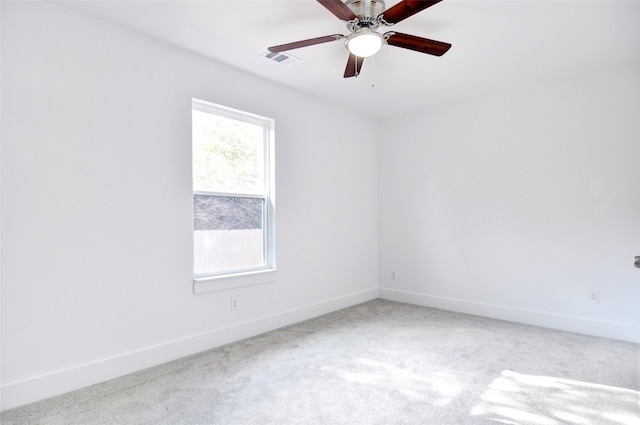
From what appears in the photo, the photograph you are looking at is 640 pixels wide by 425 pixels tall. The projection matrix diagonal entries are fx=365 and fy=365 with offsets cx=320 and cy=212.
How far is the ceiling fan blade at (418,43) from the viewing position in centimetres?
227

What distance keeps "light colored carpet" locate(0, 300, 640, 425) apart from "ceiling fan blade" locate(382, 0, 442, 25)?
2237 millimetres

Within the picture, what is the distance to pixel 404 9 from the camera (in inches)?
78.0

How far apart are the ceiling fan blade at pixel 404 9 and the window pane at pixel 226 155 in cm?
182

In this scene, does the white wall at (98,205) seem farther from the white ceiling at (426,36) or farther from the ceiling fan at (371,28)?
the ceiling fan at (371,28)

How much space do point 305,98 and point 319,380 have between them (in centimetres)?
287

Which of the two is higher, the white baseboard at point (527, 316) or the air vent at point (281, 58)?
the air vent at point (281, 58)

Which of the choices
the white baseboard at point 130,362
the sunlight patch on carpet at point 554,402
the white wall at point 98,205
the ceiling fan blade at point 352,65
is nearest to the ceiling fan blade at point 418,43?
the ceiling fan blade at point 352,65

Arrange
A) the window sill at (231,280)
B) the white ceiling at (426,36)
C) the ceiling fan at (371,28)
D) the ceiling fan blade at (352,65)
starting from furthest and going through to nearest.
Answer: the window sill at (231,280) → the ceiling fan blade at (352,65) → the white ceiling at (426,36) → the ceiling fan at (371,28)

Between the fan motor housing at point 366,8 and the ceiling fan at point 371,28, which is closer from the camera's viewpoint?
the ceiling fan at point 371,28

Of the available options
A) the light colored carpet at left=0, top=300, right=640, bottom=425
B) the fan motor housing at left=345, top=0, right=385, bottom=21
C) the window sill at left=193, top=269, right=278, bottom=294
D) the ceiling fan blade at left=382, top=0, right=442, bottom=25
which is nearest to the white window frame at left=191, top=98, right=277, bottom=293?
the window sill at left=193, top=269, right=278, bottom=294

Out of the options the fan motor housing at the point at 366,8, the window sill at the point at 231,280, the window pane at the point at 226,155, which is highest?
the fan motor housing at the point at 366,8

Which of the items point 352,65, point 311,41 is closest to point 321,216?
point 352,65

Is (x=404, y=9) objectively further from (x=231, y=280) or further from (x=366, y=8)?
(x=231, y=280)

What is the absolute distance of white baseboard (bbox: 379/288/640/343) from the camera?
3.34 m
